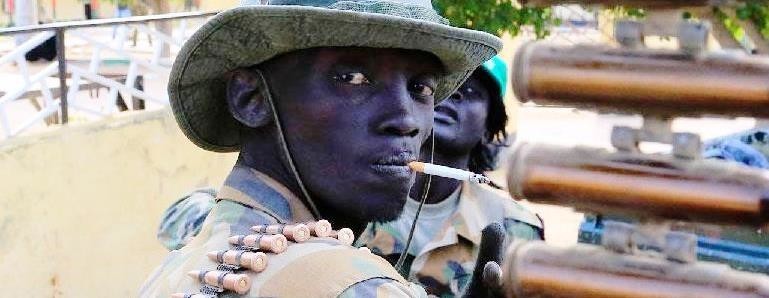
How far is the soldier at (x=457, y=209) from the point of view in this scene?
323cm

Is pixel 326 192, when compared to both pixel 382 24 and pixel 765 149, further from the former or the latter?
pixel 765 149

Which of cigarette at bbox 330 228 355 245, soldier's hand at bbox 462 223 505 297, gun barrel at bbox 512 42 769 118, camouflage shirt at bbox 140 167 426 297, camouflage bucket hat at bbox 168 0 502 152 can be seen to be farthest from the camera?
soldier's hand at bbox 462 223 505 297

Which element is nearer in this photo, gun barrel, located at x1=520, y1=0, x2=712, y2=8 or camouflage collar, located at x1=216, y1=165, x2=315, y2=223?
gun barrel, located at x1=520, y1=0, x2=712, y2=8

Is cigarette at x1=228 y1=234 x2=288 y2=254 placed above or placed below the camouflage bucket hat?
below

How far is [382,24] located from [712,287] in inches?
38.3

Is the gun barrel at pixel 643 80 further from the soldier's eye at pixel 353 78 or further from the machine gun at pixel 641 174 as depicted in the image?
the soldier's eye at pixel 353 78

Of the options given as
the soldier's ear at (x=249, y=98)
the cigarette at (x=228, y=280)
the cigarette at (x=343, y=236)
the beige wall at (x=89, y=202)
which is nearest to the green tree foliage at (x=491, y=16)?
the beige wall at (x=89, y=202)

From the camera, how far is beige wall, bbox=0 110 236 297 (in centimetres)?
562

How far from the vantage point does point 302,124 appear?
185cm

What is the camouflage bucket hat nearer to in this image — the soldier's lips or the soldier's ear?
the soldier's ear

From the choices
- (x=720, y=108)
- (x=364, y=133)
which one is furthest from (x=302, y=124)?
(x=720, y=108)

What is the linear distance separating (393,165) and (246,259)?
0.35 m

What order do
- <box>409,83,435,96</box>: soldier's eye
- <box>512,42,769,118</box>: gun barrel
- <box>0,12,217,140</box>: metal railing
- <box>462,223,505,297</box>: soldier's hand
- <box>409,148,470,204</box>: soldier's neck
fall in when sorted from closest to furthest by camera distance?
<box>512,42,769,118</box>: gun barrel < <box>409,83,435,96</box>: soldier's eye < <box>462,223,505,297</box>: soldier's hand < <box>409,148,470,204</box>: soldier's neck < <box>0,12,217,140</box>: metal railing

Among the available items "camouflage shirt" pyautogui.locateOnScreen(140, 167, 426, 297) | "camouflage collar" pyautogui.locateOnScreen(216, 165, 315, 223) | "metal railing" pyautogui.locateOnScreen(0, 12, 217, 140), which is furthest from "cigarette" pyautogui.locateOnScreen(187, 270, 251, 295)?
"metal railing" pyautogui.locateOnScreen(0, 12, 217, 140)
